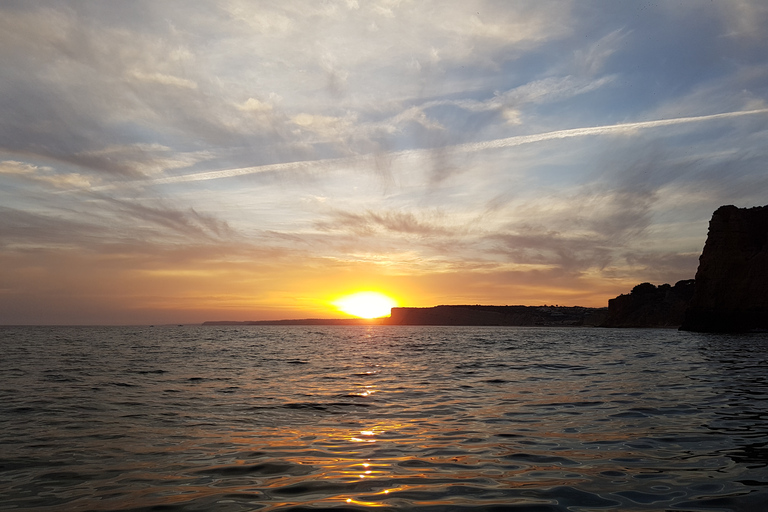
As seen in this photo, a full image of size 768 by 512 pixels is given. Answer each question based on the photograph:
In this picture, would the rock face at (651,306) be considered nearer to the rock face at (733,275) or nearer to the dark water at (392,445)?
the rock face at (733,275)

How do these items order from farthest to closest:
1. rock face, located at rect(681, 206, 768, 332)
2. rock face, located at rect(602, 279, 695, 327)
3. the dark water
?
rock face, located at rect(602, 279, 695, 327)
rock face, located at rect(681, 206, 768, 332)
the dark water

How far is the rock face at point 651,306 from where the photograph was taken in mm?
137488

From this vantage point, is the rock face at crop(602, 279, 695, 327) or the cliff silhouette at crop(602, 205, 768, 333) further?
the rock face at crop(602, 279, 695, 327)

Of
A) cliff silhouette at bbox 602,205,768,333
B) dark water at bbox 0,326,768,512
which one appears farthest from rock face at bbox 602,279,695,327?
dark water at bbox 0,326,768,512

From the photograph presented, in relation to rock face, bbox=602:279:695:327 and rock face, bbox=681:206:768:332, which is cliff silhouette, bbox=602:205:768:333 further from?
Result: rock face, bbox=602:279:695:327

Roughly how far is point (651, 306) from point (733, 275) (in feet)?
259

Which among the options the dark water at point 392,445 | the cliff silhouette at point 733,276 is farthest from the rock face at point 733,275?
the dark water at point 392,445

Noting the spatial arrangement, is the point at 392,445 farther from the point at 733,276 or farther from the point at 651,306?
the point at 651,306

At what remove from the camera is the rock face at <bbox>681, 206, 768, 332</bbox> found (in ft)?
230

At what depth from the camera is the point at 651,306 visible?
147m

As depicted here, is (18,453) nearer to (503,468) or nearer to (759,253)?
(503,468)

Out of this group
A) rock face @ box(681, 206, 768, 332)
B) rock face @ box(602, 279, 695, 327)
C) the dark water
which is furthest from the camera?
rock face @ box(602, 279, 695, 327)

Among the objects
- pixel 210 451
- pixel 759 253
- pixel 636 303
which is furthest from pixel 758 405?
pixel 636 303

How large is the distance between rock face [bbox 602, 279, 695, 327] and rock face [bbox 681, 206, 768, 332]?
203 feet
